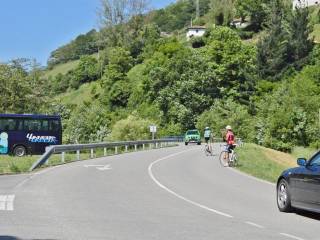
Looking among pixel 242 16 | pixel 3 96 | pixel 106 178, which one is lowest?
pixel 106 178

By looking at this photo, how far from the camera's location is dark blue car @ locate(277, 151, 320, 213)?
11903mm

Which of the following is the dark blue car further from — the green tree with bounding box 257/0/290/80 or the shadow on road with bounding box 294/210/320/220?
the green tree with bounding box 257/0/290/80

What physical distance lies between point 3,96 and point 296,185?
52.8 m

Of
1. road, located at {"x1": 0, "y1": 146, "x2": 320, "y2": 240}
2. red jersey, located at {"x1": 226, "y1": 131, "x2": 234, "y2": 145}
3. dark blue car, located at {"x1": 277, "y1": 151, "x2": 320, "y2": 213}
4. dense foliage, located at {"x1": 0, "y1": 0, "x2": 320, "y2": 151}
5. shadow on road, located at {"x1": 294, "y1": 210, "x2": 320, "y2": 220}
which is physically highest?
dense foliage, located at {"x1": 0, "y1": 0, "x2": 320, "y2": 151}

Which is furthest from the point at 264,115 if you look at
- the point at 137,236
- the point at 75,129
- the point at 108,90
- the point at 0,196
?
the point at 137,236

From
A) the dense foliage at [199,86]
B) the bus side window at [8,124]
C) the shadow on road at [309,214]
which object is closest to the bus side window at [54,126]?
the bus side window at [8,124]

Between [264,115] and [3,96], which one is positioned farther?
[264,115]

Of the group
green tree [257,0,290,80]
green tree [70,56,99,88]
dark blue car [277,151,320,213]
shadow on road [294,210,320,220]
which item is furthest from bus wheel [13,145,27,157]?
green tree [70,56,99,88]

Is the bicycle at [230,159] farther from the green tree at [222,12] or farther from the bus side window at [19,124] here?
the green tree at [222,12]

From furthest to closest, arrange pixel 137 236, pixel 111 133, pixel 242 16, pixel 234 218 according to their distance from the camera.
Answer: pixel 242 16
pixel 111 133
pixel 234 218
pixel 137 236

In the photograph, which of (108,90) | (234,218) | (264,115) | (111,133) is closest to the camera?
(234,218)

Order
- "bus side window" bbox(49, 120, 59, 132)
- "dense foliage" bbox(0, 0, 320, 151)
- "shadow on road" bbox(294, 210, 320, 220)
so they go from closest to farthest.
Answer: "shadow on road" bbox(294, 210, 320, 220)
"bus side window" bbox(49, 120, 59, 132)
"dense foliage" bbox(0, 0, 320, 151)

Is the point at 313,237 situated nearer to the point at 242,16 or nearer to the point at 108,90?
the point at 108,90

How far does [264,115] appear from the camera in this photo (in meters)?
73.6
